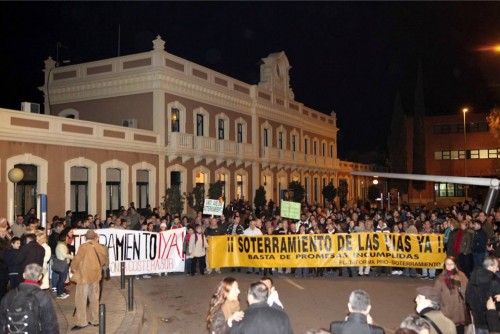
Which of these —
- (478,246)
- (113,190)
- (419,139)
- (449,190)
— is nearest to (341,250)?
(478,246)

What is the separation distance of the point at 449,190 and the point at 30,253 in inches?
2189

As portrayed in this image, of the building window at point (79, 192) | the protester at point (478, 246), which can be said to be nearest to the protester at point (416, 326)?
the protester at point (478, 246)

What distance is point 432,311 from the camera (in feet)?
18.6

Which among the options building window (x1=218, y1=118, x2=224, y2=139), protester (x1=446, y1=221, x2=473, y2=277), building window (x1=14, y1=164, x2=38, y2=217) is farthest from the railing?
protester (x1=446, y1=221, x2=473, y2=277)

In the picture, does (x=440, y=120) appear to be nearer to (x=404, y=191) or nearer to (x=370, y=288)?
(x=404, y=191)

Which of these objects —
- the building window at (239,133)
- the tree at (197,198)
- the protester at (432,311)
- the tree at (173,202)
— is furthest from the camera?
the building window at (239,133)

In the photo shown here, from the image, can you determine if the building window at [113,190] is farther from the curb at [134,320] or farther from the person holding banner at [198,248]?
the curb at [134,320]

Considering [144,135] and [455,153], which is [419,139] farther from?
[144,135]

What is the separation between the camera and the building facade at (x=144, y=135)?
73.1 ft

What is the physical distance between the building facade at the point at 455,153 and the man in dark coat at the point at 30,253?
54311 millimetres

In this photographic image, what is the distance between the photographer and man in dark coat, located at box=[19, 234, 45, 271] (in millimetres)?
10312

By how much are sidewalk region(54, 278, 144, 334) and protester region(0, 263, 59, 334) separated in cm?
373

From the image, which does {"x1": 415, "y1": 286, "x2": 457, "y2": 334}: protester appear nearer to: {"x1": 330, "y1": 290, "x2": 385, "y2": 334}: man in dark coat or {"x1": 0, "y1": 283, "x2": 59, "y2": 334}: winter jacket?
{"x1": 330, "y1": 290, "x2": 385, "y2": 334}: man in dark coat

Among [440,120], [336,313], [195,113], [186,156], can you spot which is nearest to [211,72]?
[195,113]
